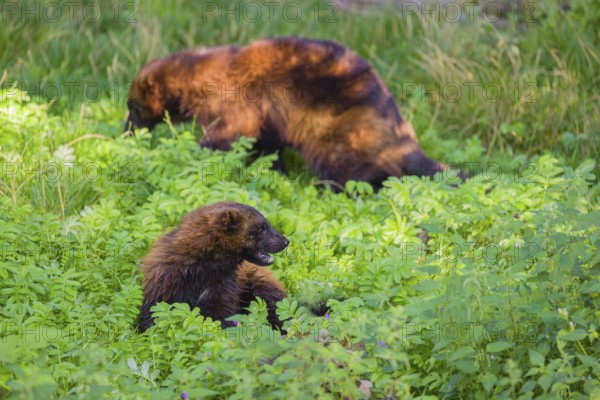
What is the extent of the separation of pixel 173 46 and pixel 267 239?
4.68m

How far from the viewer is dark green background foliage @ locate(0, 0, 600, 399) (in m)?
3.49

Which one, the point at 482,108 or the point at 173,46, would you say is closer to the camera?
the point at 482,108

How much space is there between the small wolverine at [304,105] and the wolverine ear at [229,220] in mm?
1999

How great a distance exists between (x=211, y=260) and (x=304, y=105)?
7.48 ft

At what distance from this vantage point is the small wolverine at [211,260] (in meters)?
4.71

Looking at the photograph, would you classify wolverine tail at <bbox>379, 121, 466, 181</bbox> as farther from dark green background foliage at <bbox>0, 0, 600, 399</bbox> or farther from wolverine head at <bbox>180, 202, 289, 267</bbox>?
wolverine head at <bbox>180, 202, 289, 267</bbox>

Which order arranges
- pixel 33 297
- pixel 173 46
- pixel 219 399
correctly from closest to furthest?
pixel 219 399 → pixel 33 297 → pixel 173 46

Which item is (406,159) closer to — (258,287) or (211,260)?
(258,287)

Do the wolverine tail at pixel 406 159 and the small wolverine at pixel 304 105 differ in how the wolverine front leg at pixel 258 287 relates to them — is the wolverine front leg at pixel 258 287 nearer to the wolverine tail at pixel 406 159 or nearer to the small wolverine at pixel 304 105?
the small wolverine at pixel 304 105

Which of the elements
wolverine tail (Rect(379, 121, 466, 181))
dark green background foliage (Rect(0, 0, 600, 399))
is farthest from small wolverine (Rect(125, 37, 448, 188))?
dark green background foliage (Rect(0, 0, 600, 399))

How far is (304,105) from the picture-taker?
6.80m

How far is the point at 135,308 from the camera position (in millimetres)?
4453

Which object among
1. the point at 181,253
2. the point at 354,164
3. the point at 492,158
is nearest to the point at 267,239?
the point at 181,253

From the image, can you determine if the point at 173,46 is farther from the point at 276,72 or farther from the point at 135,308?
the point at 135,308
